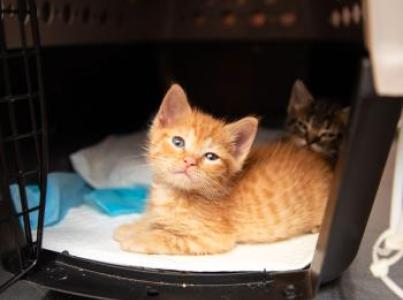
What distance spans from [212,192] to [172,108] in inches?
8.2

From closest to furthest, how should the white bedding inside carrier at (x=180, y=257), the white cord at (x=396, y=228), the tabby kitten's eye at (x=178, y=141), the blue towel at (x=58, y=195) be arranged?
1. the white cord at (x=396, y=228)
2. the white bedding inside carrier at (x=180, y=257)
3. the tabby kitten's eye at (x=178, y=141)
4. the blue towel at (x=58, y=195)

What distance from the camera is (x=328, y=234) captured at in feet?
2.43

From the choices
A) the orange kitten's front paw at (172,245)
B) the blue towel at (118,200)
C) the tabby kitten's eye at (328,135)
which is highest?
the tabby kitten's eye at (328,135)

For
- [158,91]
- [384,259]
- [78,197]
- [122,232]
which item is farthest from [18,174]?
[158,91]

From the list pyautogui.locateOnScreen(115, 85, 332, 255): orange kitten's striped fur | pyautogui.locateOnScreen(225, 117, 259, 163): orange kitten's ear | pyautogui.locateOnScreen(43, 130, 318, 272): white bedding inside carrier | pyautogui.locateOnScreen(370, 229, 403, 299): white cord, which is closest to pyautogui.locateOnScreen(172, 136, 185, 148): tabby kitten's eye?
pyautogui.locateOnScreen(115, 85, 332, 255): orange kitten's striped fur

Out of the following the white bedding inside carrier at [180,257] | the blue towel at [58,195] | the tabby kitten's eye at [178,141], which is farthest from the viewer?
the blue towel at [58,195]

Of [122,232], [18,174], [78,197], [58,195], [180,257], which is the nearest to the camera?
[18,174]

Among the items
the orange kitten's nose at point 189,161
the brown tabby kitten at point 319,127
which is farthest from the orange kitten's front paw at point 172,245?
the brown tabby kitten at point 319,127

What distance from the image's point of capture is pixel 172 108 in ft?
3.57

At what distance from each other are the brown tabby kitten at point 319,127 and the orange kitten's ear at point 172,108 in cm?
46

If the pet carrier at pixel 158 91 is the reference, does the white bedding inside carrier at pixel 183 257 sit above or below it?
below

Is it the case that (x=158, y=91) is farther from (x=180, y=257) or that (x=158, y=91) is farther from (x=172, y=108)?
(x=180, y=257)

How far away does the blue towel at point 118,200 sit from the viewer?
1.33m

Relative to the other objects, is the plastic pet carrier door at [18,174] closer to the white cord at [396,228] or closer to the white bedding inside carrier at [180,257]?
the white bedding inside carrier at [180,257]
